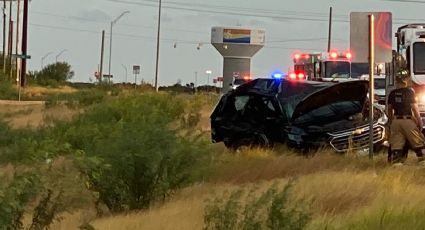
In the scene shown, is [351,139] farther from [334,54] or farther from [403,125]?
[334,54]

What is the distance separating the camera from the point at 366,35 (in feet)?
47.9

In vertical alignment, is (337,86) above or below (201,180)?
above

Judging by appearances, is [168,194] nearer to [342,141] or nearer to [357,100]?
[342,141]

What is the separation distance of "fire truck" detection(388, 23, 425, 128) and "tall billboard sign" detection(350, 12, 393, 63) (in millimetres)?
7199

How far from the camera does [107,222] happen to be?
10.3 metres

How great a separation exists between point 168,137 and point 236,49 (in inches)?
2663

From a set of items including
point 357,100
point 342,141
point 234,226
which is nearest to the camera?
point 234,226

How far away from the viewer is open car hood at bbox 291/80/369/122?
54.4 ft

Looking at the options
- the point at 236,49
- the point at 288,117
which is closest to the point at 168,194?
the point at 288,117

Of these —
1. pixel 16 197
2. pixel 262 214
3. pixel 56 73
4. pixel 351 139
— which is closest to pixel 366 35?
pixel 351 139

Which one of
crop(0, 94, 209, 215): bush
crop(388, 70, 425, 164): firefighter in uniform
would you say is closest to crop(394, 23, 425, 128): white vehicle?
crop(388, 70, 425, 164): firefighter in uniform

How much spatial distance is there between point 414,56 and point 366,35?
26.9 ft

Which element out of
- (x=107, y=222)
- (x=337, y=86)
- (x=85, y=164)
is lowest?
(x=107, y=222)

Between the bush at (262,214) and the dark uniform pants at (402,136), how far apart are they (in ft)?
26.3
